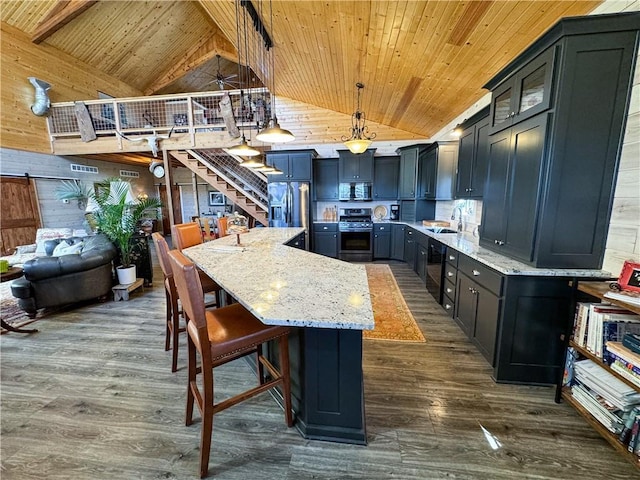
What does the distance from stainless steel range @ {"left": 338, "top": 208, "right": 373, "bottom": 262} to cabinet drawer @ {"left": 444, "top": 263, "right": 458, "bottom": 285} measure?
109 inches

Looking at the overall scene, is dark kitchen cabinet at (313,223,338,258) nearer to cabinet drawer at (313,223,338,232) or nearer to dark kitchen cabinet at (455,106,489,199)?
cabinet drawer at (313,223,338,232)

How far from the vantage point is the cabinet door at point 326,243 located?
20.2 feet

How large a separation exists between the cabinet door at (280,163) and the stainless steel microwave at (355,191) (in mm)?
1300

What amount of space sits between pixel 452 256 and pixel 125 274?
15.2ft

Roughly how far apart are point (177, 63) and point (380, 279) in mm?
8872

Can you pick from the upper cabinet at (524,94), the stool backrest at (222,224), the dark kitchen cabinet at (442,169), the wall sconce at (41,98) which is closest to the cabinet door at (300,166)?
the stool backrest at (222,224)

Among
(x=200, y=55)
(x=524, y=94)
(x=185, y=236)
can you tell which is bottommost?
(x=185, y=236)

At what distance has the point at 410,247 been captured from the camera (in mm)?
5363

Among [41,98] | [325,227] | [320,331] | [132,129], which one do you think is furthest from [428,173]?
[41,98]

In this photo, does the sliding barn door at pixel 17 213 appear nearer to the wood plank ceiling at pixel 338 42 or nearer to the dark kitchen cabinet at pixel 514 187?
the wood plank ceiling at pixel 338 42

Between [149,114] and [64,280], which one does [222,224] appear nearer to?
[64,280]

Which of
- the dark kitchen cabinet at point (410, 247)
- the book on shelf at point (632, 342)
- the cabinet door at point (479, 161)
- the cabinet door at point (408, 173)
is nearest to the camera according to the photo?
the book on shelf at point (632, 342)

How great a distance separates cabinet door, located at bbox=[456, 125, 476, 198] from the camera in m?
3.37

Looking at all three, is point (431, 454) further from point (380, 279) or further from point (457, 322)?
point (380, 279)
